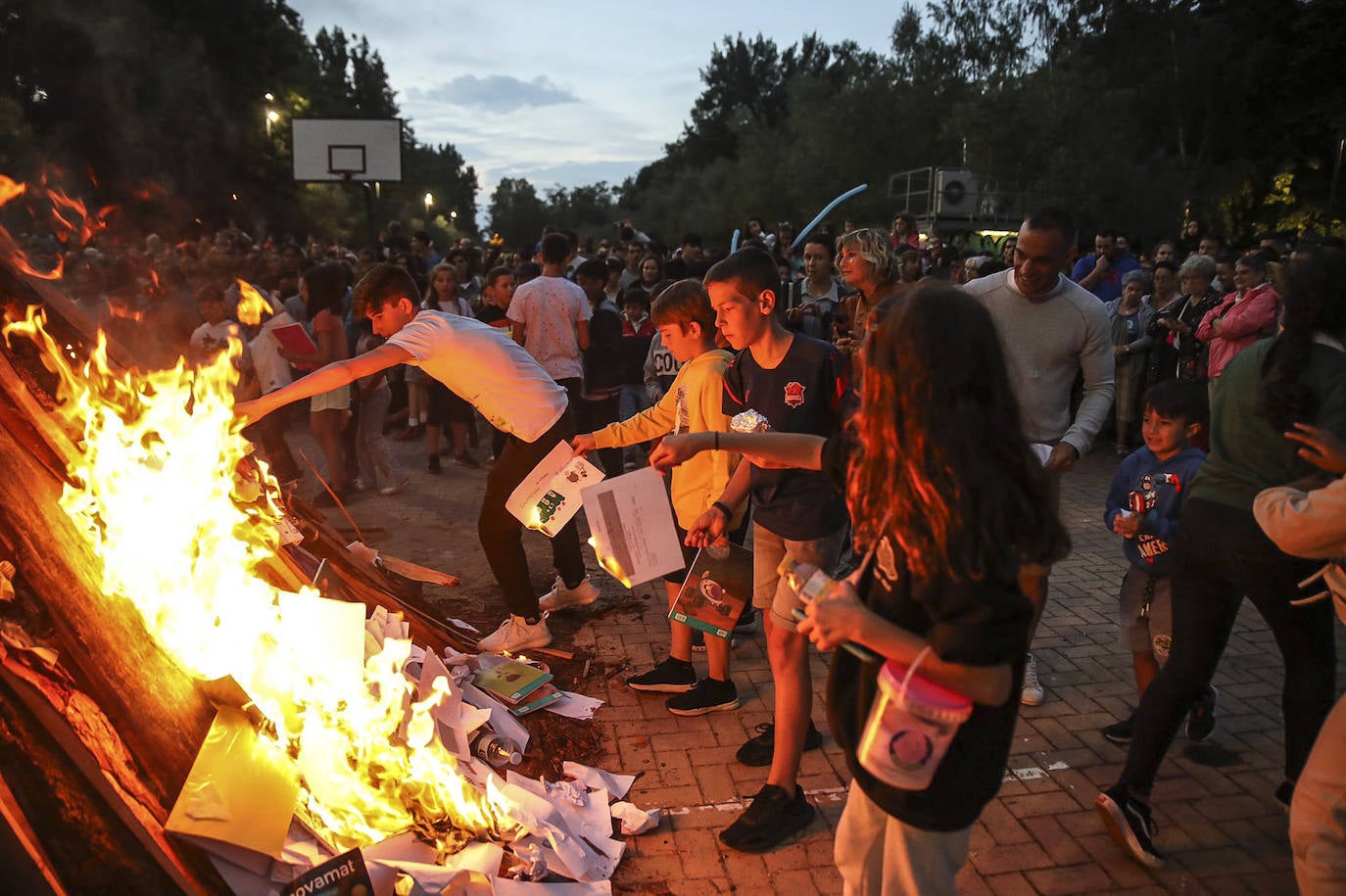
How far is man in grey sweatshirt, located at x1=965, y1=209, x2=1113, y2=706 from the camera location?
404cm

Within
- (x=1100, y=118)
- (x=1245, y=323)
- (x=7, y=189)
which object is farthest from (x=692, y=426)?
(x=1100, y=118)

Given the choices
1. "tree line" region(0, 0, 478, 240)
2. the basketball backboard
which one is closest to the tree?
"tree line" region(0, 0, 478, 240)

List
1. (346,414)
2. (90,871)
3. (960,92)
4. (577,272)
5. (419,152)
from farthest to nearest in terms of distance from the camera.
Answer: (419,152) → (960,92) → (577,272) → (346,414) → (90,871)

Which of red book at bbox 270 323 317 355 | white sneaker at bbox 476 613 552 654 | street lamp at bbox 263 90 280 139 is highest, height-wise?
street lamp at bbox 263 90 280 139

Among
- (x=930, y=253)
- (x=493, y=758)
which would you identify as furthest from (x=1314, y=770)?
(x=930, y=253)

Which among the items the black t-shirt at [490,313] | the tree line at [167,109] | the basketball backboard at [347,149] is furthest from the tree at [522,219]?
the black t-shirt at [490,313]

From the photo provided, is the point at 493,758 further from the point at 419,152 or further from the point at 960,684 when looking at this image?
the point at 419,152

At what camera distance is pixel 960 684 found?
194 centimetres

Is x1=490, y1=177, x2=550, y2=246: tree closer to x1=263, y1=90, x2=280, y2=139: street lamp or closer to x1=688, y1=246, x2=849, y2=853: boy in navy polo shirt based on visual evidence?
x1=263, y1=90, x2=280, y2=139: street lamp

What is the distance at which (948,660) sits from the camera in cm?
192

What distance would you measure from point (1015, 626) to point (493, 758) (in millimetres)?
2576

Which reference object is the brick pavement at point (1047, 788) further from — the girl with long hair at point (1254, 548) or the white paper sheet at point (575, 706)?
the girl with long hair at point (1254, 548)

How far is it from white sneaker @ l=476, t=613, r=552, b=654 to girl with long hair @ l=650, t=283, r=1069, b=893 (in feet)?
10.7

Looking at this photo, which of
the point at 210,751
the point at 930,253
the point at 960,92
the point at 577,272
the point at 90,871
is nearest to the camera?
the point at 90,871
